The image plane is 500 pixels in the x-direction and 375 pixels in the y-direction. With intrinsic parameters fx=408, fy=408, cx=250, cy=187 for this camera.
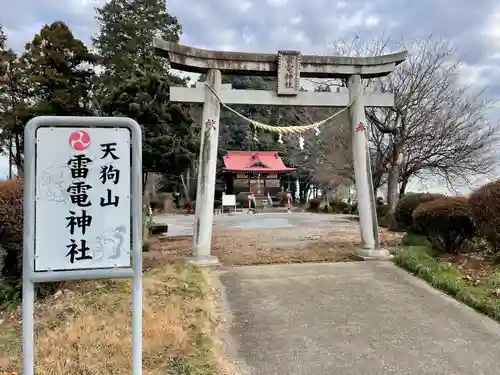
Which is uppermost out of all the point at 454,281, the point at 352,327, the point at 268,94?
the point at 268,94

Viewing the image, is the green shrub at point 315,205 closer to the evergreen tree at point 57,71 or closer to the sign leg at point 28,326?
the evergreen tree at point 57,71

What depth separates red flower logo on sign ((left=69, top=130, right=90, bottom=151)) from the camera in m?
2.43

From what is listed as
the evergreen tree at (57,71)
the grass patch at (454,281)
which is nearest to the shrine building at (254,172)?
the evergreen tree at (57,71)

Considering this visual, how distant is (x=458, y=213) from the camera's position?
252 inches

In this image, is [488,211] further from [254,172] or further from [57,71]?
[254,172]

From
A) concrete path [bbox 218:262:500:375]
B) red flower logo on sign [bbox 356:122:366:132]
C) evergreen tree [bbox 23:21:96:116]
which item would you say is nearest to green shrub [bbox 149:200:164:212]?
evergreen tree [bbox 23:21:96:116]

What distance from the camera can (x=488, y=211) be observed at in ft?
18.9

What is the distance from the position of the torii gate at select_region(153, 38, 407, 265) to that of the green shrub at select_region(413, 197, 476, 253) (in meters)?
0.86

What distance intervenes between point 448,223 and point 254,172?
26.5 m

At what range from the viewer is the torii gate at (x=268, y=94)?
21.8 feet

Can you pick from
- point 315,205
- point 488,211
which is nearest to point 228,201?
point 315,205

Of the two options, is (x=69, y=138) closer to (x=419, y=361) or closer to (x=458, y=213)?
(x=419, y=361)

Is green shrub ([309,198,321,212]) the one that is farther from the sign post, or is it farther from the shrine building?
the sign post

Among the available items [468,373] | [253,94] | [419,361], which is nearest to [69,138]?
[419,361]
